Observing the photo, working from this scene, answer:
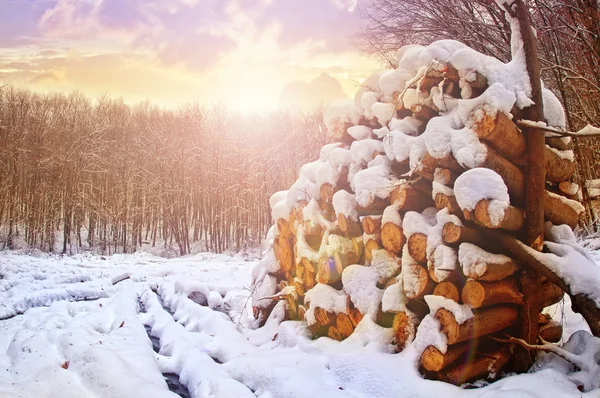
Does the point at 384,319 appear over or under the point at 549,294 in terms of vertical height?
under

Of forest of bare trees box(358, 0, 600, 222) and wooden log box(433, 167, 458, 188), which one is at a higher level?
forest of bare trees box(358, 0, 600, 222)

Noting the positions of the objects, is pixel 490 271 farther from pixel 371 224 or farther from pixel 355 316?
pixel 355 316

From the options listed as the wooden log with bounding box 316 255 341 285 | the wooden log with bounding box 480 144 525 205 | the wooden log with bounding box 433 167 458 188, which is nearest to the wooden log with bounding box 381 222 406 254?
the wooden log with bounding box 433 167 458 188

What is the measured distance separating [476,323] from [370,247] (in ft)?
4.93

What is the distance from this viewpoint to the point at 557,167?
4320 mm

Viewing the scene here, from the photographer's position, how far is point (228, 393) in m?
3.59

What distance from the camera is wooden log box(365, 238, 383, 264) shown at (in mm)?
4625

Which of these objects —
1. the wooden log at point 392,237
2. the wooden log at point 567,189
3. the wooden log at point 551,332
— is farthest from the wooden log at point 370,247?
the wooden log at point 567,189

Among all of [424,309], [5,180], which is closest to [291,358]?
[424,309]

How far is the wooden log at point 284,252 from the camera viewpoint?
19.7 feet

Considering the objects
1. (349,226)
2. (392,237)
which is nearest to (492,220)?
(392,237)

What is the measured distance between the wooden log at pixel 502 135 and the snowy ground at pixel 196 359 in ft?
6.65

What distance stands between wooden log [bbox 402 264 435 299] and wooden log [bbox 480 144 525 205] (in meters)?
1.16

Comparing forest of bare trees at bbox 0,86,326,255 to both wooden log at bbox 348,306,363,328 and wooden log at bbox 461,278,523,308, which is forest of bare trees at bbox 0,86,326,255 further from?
wooden log at bbox 461,278,523,308
